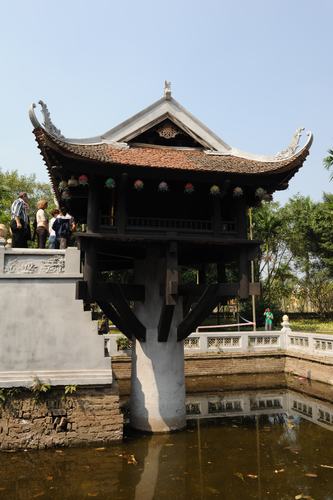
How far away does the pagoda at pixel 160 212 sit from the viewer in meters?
8.19

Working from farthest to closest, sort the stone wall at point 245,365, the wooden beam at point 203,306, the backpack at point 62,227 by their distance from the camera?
the stone wall at point 245,365, the backpack at point 62,227, the wooden beam at point 203,306

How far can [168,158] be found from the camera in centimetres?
888

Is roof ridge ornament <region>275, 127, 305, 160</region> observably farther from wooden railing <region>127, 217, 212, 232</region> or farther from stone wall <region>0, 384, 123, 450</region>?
stone wall <region>0, 384, 123, 450</region>

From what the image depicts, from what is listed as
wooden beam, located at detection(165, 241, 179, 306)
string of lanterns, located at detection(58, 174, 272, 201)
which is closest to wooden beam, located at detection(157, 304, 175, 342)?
wooden beam, located at detection(165, 241, 179, 306)

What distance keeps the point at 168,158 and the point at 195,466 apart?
5.89m

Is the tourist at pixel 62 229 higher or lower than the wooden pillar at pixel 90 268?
higher

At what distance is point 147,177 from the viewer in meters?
8.27

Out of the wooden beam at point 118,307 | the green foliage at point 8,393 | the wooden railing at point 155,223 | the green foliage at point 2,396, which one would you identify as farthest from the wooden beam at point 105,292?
the green foliage at point 2,396

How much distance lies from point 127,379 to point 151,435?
23.3ft

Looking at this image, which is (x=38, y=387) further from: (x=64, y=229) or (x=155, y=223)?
(x=155, y=223)

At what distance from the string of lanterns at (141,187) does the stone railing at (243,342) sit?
8.65m

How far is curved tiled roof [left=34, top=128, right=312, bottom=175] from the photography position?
772 centimetres

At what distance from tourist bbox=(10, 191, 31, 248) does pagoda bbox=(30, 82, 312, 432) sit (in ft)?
2.82

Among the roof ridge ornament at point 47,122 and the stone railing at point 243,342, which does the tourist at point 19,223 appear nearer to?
the roof ridge ornament at point 47,122
